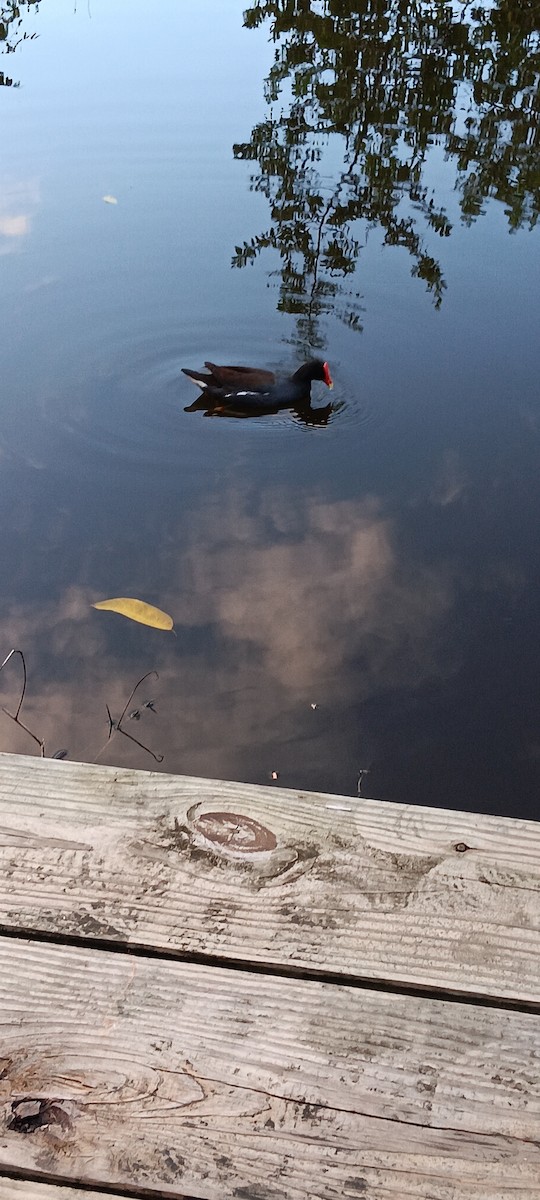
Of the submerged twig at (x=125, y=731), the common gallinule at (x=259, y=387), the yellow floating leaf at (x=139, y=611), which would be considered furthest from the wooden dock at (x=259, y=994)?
the common gallinule at (x=259, y=387)

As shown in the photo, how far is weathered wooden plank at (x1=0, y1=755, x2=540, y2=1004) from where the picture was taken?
1348 millimetres

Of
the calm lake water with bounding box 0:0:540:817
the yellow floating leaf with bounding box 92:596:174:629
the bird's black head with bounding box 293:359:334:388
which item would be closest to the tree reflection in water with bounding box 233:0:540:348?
the calm lake water with bounding box 0:0:540:817

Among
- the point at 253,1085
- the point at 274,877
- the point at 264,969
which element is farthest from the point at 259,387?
the point at 253,1085

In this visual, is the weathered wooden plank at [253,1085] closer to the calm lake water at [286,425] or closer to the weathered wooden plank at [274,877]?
the weathered wooden plank at [274,877]

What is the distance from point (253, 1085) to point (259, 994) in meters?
0.12

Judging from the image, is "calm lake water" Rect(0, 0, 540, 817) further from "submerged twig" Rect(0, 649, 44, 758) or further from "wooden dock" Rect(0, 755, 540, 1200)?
"wooden dock" Rect(0, 755, 540, 1200)

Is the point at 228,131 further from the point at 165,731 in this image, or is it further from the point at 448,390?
the point at 165,731

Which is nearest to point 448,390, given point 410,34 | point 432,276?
point 432,276

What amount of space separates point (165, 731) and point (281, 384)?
102 inches

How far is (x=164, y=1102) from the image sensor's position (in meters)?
1.19

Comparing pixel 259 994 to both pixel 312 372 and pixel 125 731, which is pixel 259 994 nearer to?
pixel 125 731

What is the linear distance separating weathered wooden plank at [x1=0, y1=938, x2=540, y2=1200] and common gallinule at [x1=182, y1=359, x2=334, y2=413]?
4.16m

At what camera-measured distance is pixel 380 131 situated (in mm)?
8133

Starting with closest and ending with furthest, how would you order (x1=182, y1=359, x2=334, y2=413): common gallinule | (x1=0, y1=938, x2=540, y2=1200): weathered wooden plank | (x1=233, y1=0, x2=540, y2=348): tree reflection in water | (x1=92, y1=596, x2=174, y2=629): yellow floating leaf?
(x1=0, y1=938, x2=540, y2=1200): weathered wooden plank
(x1=92, y1=596, x2=174, y2=629): yellow floating leaf
(x1=182, y1=359, x2=334, y2=413): common gallinule
(x1=233, y1=0, x2=540, y2=348): tree reflection in water
